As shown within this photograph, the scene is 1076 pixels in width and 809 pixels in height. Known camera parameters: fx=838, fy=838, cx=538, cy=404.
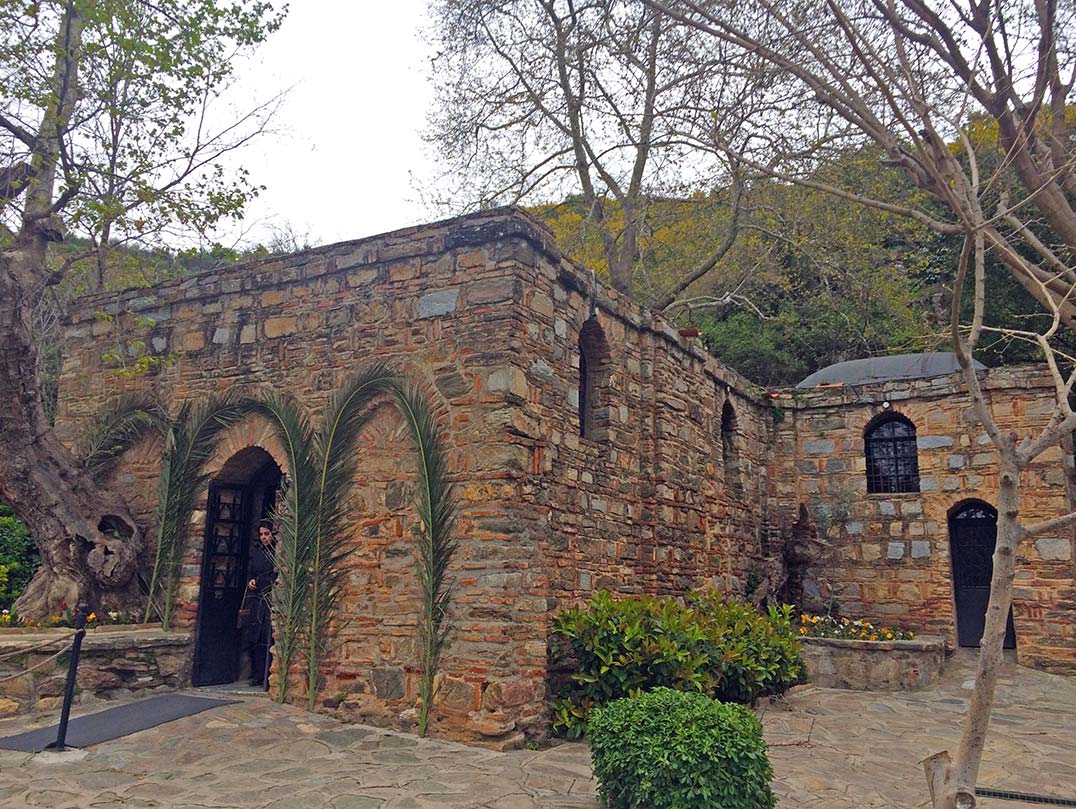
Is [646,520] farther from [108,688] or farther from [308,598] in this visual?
[108,688]

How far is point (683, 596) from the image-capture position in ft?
29.2

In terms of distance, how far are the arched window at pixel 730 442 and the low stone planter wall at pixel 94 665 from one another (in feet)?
23.0

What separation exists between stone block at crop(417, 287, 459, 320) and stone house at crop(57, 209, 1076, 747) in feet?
0.04

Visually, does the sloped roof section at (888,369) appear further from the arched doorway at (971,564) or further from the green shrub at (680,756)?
the green shrub at (680,756)

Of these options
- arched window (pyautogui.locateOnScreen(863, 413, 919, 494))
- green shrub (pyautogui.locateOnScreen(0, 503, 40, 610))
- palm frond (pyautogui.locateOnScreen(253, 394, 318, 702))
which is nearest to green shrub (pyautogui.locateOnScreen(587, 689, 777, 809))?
palm frond (pyautogui.locateOnScreen(253, 394, 318, 702))

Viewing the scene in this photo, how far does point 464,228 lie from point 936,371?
9.11 meters

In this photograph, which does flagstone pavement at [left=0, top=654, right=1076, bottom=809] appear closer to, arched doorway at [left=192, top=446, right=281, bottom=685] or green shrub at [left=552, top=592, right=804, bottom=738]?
green shrub at [left=552, top=592, right=804, bottom=738]

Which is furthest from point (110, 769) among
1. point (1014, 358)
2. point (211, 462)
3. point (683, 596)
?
point (1014, 358)

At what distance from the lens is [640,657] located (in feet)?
21.2

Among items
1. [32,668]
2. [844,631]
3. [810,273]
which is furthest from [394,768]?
[810,273]

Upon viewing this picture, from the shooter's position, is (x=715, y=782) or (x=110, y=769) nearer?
(x=715, y=782)

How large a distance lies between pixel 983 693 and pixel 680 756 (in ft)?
4.82

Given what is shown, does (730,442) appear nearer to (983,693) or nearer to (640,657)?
(640,657)

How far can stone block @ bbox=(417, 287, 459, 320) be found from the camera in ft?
22.6
